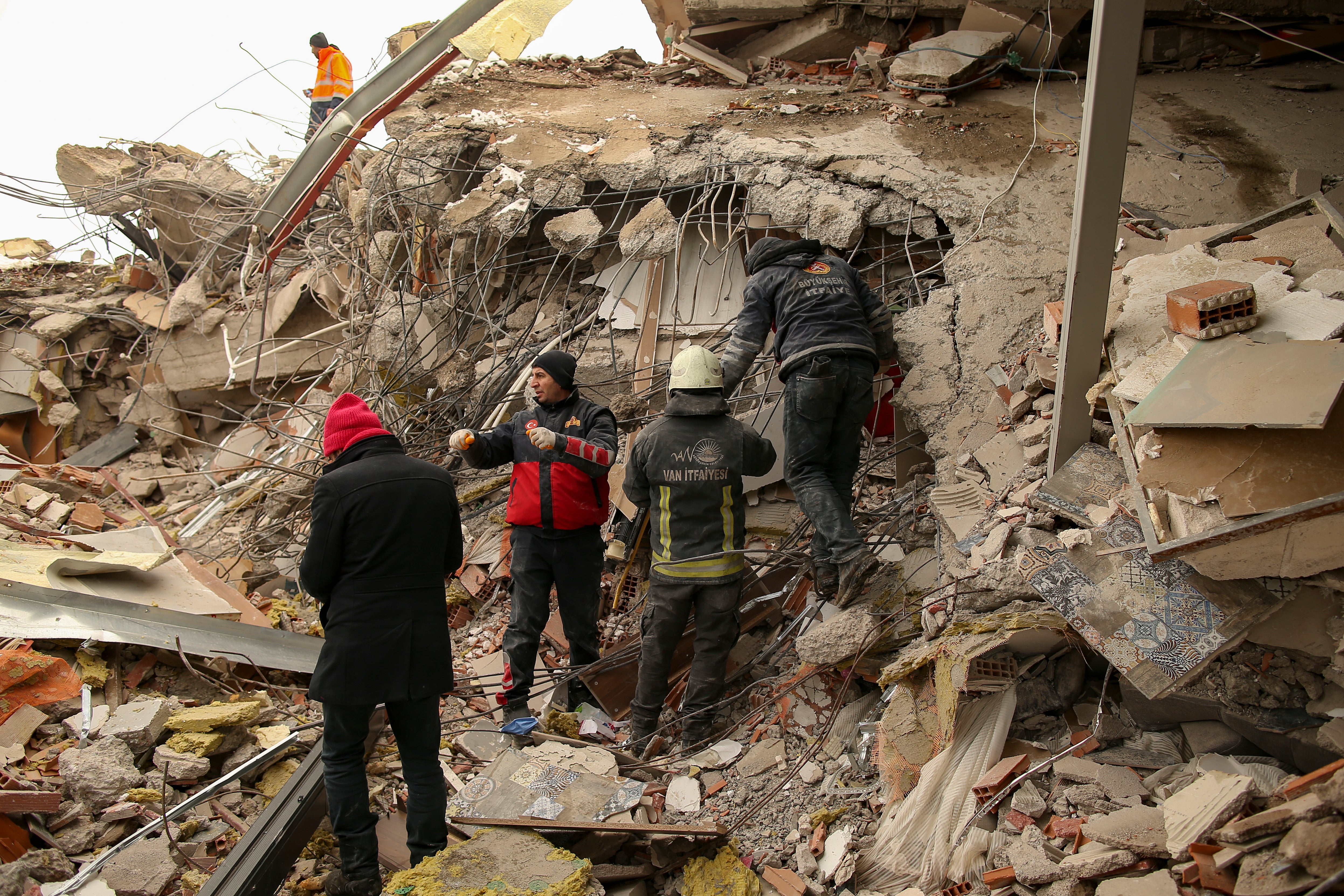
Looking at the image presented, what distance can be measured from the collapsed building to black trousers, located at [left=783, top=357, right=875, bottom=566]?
1.15 ft

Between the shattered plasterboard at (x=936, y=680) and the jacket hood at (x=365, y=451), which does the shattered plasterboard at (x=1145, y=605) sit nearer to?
the shattered plasterboard at (x=936, y=680)

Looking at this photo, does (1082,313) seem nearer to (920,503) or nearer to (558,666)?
(920,503)

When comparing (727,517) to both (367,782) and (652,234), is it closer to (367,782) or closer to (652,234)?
(367,782)

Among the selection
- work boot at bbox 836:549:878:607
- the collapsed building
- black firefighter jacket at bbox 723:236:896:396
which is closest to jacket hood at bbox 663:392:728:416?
black firefighter jacket at bbox 723:236:896:396

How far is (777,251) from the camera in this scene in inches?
170

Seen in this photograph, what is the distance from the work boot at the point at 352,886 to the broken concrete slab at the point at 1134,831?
2.36 m

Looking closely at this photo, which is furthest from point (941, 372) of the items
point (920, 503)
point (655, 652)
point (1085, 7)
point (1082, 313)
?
point (1085, 7)

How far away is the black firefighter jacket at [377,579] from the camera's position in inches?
112

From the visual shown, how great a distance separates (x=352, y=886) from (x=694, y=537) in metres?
1.97

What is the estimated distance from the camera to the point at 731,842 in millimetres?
3221

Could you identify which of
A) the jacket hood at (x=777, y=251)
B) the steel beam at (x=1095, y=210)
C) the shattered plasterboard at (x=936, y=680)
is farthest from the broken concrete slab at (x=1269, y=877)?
the jacket hood at (x=777, y=251)

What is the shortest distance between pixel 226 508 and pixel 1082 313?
6.33 metres

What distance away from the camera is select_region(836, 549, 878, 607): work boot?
3.85 meters

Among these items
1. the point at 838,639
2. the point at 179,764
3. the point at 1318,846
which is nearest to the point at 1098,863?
the point at 1318,846
